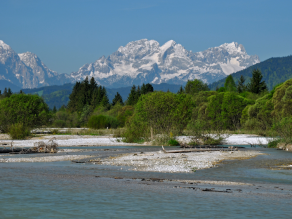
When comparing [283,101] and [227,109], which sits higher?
[227,109]

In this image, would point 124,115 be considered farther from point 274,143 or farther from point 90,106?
point 274,143

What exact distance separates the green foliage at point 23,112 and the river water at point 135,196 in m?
64.0

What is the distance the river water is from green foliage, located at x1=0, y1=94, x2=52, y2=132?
6395cm

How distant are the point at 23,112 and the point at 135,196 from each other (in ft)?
254

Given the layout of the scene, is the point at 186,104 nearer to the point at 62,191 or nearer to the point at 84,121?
the point at 62,191

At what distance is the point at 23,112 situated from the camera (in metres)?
87.4

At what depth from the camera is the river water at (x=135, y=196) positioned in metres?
13.0

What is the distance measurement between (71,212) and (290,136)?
36341mm

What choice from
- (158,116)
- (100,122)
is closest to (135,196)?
(158,116)

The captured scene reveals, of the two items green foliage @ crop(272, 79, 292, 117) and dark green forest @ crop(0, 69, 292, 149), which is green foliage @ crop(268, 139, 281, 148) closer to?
dark green forest @ crop(0, 69, 292, 149)

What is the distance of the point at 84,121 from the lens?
154500mm

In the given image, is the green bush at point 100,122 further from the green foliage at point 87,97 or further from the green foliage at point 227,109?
the green foliage at point 87,97

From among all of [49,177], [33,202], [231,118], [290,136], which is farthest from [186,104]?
[33,202]

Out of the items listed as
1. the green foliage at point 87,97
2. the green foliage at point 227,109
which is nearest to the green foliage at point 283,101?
the green foliage at point 227,109
